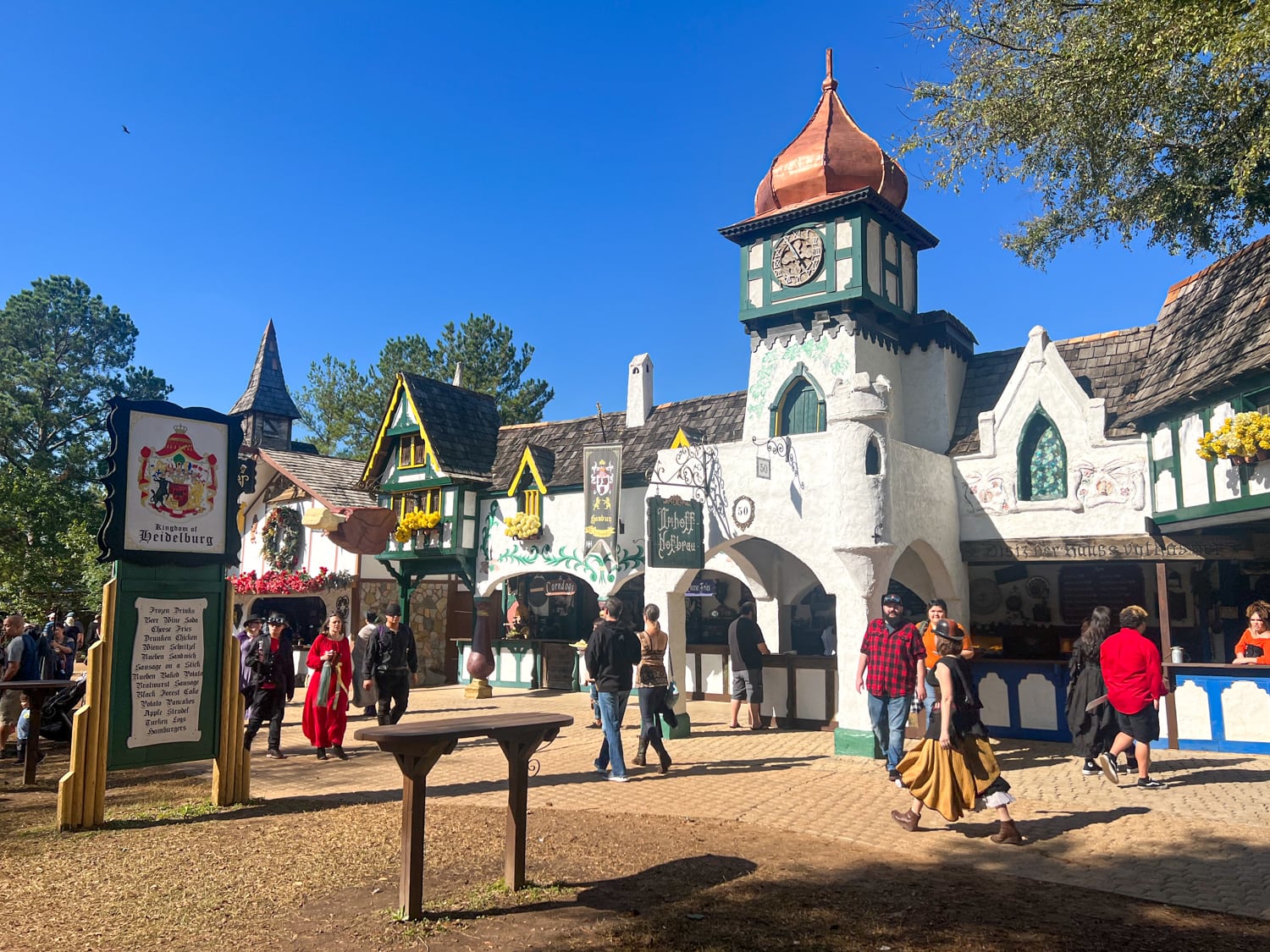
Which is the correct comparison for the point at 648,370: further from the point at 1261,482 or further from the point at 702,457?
the point at 1261,482

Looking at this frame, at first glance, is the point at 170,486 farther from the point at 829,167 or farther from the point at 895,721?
the point at 829,167

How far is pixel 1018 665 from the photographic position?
1198 cm

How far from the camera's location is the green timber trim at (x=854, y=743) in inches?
441

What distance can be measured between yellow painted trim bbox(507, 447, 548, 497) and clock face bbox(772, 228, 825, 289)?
6.54m

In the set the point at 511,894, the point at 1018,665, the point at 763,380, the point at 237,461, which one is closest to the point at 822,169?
the point at 763,380

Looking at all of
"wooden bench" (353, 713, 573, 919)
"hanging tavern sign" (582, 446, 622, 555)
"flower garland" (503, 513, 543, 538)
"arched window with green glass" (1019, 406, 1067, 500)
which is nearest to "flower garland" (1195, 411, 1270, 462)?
"arched window with green glass" (1019, 406, 1067, 500)

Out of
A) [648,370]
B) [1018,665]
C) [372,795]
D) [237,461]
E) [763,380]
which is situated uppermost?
[648,370]

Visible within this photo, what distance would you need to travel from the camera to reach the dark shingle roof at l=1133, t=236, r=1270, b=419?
38.3ft

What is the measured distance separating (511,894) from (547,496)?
14527 millimetres

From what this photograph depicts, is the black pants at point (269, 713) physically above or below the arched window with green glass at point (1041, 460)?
below

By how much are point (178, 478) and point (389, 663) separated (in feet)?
14.3

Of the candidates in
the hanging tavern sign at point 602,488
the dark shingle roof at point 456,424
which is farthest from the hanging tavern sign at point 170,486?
the dark shingle roof at point 456,424

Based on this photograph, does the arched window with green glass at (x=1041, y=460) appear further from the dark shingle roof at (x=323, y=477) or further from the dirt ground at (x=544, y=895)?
the dark shingle roof at (x=323, y=477)

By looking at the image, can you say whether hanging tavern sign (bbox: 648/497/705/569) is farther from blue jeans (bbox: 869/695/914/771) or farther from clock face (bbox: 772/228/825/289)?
clock face (bbox: 772/228/825/289)
